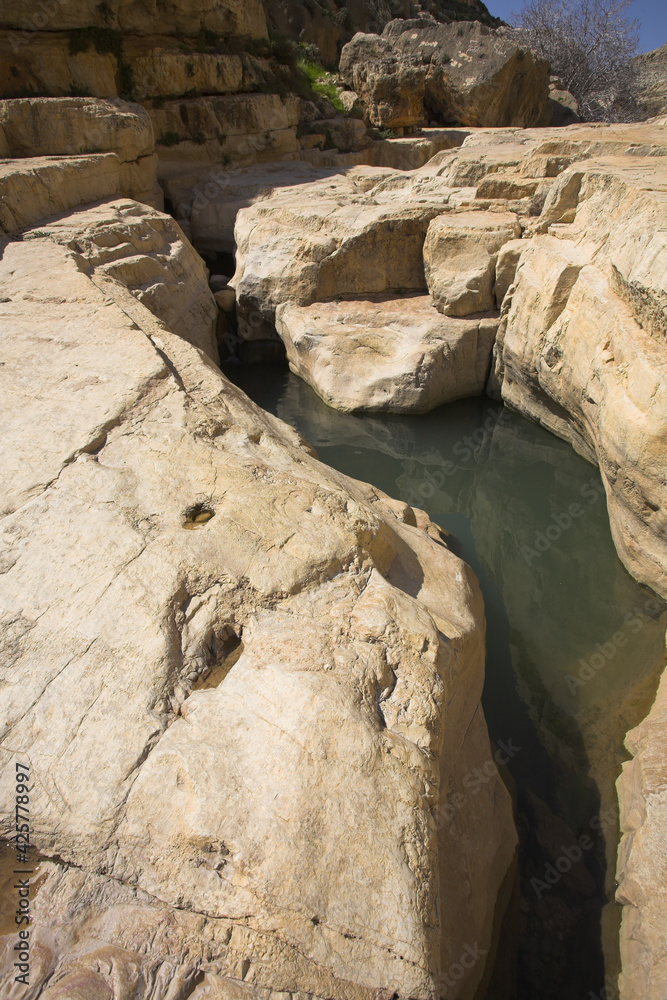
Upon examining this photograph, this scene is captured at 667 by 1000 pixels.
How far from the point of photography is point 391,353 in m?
5.68

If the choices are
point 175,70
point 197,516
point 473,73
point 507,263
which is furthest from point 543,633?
point 473,73

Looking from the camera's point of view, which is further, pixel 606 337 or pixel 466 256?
pixel 466 256

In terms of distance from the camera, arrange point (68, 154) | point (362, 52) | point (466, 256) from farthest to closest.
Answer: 1. point (362, 52)
2. point (68, 154)
3. point (466, 256)

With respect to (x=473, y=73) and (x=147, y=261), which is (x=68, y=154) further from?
(x=473, y=73)

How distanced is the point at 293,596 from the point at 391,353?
4.01 meters

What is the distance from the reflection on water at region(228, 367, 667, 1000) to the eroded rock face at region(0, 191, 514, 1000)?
1.20 ft

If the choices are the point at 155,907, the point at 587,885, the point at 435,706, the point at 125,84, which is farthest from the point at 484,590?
the point at 125,84

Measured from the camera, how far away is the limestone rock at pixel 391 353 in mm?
5535

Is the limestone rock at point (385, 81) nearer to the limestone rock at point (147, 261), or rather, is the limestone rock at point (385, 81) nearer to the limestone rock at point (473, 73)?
the limestone rock at point (473, 73)

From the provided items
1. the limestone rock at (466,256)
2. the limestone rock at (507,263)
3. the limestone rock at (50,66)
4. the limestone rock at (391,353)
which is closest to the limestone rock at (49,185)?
the limestone rock at (50,66)

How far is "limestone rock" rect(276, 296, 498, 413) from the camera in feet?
18.2

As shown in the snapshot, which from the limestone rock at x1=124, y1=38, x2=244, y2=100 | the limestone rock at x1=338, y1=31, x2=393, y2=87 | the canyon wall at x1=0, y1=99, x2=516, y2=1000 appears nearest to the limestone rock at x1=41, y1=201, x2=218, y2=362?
the canyon wall at x1=0, y1=99, x2=516, y2=1000

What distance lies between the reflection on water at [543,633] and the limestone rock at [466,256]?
1.05m

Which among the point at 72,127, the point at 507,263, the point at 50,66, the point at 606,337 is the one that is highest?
the point at 50,66
